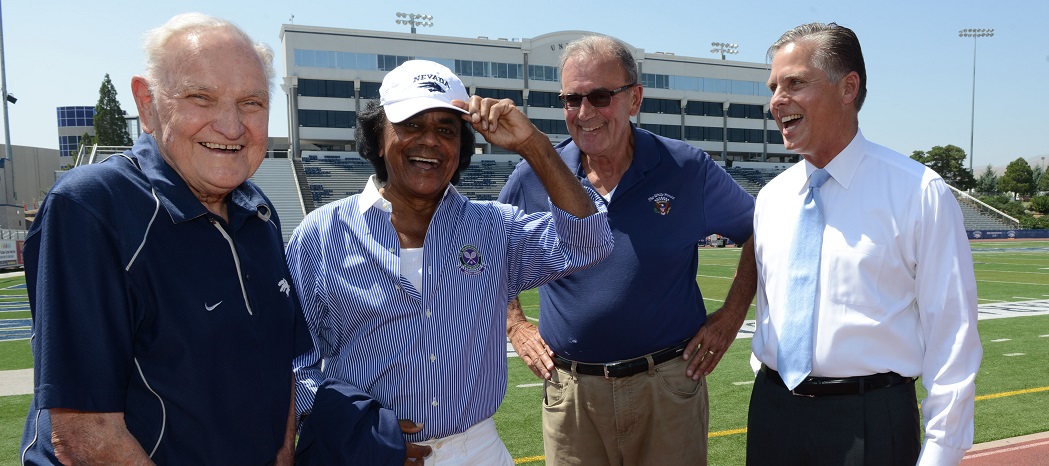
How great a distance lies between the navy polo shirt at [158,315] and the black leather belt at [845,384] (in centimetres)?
175

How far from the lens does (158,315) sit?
170cm

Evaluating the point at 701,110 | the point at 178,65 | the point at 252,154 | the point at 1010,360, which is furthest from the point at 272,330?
the point at 701,110

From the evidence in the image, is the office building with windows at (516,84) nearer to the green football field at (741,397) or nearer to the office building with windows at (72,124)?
the green football field at (741,397)

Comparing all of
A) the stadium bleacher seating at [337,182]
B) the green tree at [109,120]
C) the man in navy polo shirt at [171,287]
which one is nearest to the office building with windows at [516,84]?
the stadium bleacher seating at [337,182]

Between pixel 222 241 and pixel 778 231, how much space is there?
1974mm

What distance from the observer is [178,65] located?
5.88 ft

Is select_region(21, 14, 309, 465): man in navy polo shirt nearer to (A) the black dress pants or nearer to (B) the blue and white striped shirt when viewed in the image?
(B) the blue and white striped shirt

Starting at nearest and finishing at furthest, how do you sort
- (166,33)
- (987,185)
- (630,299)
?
(166,33) → (630,299) → (987,185)

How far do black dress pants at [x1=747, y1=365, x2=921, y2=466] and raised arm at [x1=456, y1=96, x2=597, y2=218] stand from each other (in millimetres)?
1057

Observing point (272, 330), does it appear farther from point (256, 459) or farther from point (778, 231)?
point (778, 231)

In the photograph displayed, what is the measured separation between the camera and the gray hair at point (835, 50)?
105 inches

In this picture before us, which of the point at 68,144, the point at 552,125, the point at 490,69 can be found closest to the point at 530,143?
the point at 490,69

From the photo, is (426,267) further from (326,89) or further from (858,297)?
(326,89)

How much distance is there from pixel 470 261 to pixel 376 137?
57 cm
